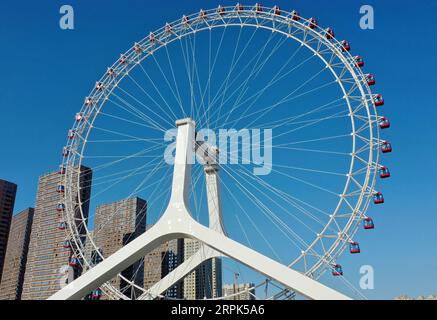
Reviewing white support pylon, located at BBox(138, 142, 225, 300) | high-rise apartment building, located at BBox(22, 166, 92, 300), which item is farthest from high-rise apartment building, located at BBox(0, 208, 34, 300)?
white support pylon, located at BBox(138, 142, 225, 300)

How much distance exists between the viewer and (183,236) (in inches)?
703

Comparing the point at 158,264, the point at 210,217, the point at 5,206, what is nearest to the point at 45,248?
the point at 5,206

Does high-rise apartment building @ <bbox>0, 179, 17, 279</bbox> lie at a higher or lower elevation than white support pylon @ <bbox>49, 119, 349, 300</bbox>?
higher

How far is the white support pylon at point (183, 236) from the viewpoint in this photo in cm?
1450

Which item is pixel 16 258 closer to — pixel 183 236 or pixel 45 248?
pixel 45 248

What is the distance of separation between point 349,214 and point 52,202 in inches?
2960

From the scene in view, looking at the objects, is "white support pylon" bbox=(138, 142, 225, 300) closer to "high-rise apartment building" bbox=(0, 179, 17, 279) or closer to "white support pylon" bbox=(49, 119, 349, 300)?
"white support pylon" bbox=(49, 119, 349, 300)

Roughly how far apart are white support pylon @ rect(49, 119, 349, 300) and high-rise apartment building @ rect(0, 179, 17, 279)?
79997mm

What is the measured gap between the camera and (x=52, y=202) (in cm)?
8256

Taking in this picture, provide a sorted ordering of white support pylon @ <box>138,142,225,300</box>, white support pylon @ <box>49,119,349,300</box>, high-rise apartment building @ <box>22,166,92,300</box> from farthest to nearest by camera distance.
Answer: high-rise apartment building @ <box>22,166,92,300</box>
white support pylon @ <box>138,142,225,300</box>
white support pylon @ <box>49,119,349,300</box>

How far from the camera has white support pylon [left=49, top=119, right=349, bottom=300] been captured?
14.5 metres

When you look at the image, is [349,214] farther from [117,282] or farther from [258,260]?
[117,282]
